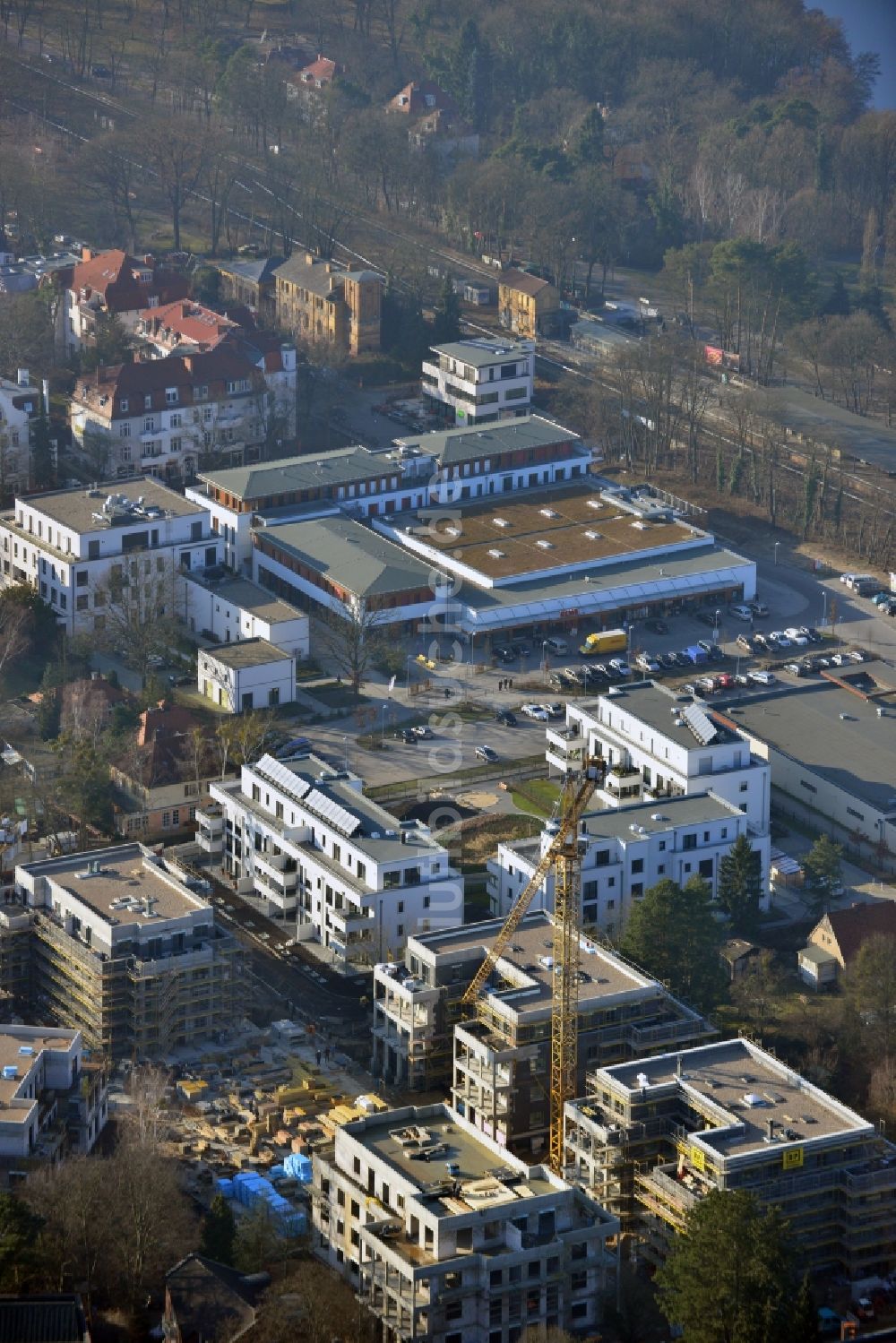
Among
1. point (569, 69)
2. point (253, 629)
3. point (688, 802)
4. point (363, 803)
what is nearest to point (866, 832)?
point (688, 802)

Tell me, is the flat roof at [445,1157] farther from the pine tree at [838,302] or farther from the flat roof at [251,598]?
the pine tree at [838,302]

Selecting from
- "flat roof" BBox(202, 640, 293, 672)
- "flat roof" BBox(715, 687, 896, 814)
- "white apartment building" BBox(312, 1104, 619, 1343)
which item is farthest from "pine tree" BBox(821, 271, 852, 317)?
"white apartment building" BBox(312, 1104, 619, 1343)

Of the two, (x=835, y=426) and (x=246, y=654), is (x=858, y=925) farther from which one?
(x=835, y=426)

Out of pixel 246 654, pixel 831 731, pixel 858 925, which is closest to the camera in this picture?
pixel 858 925

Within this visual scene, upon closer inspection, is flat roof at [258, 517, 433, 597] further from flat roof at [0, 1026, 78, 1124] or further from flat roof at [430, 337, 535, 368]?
flat roof at [0, 1026, 78, 1124]

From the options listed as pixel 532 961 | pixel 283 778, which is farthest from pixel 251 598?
pixel 532 961

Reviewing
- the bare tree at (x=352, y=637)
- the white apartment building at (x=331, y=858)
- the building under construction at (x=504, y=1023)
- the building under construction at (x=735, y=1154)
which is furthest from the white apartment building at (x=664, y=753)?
the building under construction at (x=735, y=1154)
